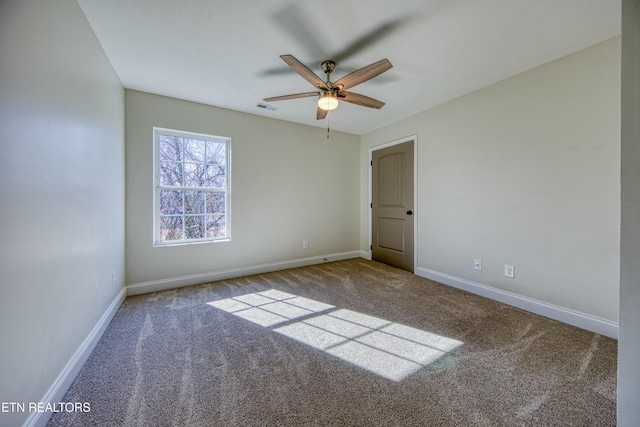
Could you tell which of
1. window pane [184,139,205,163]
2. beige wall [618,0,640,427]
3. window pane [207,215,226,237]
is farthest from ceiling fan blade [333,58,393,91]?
window pane [207,215,226,237]

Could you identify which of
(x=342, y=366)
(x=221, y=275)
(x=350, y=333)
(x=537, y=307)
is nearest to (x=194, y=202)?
(x=221, y=275)

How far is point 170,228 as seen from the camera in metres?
3.20

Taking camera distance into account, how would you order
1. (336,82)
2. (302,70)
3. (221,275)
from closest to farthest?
(302,70) → (336,82) → (221,275)

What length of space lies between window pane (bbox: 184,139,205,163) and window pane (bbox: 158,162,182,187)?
0.16 meters

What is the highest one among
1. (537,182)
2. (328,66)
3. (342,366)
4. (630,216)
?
(328,66)

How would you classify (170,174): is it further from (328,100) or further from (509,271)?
(509,271)

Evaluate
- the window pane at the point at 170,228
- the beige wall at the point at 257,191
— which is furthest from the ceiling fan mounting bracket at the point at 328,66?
the window pane at the point at 170,228

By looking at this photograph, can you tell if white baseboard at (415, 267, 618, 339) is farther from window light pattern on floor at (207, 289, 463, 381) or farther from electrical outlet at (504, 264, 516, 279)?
window light pattern on floor at (207, 289, 463, 381)

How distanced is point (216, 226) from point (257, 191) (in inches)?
30.8

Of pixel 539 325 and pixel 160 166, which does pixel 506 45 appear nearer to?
pixel 539 325

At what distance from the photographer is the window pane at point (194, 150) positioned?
330 centimetres

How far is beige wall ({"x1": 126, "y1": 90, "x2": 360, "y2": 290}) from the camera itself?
2.96 metres

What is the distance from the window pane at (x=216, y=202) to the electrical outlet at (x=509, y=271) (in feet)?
11.9

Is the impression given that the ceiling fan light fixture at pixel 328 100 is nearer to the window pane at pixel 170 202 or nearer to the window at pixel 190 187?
the window at pixel 190 187
